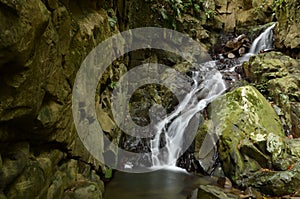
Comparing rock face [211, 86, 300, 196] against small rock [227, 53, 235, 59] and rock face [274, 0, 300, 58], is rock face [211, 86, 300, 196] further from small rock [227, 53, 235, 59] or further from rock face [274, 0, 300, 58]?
small rock [227, 53, 235, 59]

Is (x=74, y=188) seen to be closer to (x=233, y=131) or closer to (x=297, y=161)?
(x=233, y=131)

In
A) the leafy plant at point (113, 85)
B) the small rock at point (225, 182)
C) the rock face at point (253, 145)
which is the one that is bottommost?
the small rock at point (225, 182)

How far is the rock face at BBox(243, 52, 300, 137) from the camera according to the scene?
24.3 feet

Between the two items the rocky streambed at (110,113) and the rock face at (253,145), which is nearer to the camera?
the rocky streambed at (110,113)

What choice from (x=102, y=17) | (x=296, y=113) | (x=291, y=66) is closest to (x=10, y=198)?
(x=102, y=17)

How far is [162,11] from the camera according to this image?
35.8 feet

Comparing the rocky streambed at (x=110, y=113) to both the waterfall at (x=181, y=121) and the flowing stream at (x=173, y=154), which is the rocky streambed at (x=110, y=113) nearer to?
the flowing stream at (x=173, y=154)

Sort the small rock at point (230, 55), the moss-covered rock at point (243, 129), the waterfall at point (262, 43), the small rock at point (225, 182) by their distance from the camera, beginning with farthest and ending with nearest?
the small rock at point (230, 55) < the waterfall at point (262, 43) < the moss-covered rock at point (243, 129) < the small rock at point (225, 182)

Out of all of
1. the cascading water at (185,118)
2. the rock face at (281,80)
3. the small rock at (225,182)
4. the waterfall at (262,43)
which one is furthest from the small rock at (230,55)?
the small rock at (225,182)

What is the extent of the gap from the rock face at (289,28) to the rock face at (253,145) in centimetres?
460

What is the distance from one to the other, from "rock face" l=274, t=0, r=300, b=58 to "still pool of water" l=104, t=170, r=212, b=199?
7143 millimetres

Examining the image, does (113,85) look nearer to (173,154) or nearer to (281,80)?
(173,154)

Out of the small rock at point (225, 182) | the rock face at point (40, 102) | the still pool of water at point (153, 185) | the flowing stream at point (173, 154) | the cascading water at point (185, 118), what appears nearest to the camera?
the rock face at point (40, 102)

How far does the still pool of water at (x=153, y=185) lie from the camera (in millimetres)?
5281
